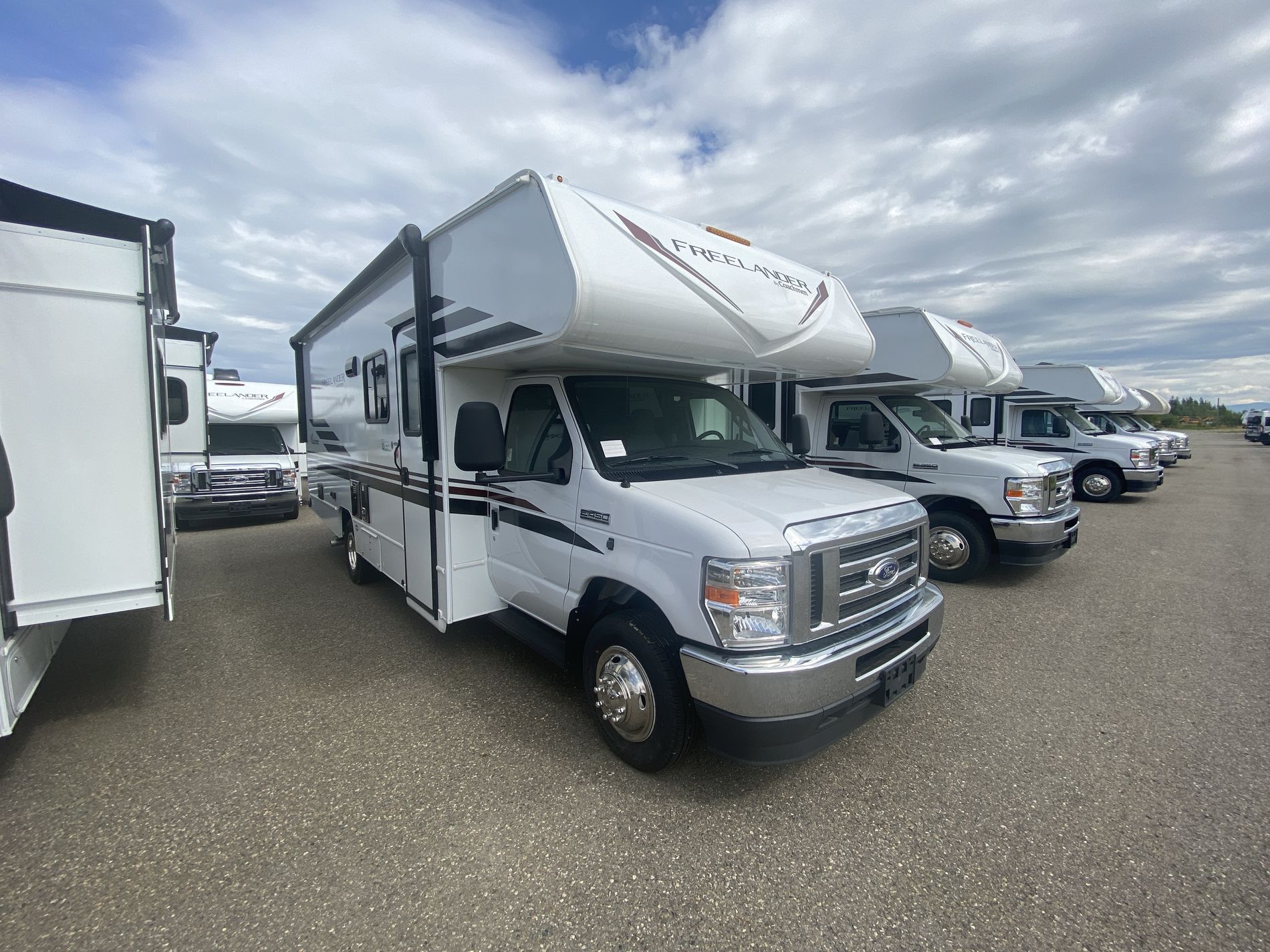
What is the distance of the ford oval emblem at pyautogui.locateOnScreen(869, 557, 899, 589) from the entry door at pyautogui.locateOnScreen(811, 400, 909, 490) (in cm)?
396

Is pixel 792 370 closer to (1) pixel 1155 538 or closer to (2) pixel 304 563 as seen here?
(2) pixel 304 563

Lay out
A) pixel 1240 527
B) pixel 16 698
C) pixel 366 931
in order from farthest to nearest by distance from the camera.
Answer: pixel 1240 527
pixel 16 698
pixel 366 931

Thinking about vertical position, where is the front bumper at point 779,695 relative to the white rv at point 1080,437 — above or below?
below

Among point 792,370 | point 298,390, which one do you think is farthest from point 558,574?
point 298,390

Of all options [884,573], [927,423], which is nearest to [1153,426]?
[927,423]

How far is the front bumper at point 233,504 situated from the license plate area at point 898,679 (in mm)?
10922

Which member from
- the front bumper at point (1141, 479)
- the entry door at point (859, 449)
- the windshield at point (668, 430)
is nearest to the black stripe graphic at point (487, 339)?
the windshield at point (668, 430)

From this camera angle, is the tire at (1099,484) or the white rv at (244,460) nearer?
the white rv at (244,460)

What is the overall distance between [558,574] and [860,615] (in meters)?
1.68

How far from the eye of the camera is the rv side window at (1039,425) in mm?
13094

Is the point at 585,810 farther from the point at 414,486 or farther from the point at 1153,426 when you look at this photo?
the point at 1153,426

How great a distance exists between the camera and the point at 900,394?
24.5 feet

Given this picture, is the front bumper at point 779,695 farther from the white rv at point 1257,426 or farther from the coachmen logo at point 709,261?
the white rv at point 1257,426

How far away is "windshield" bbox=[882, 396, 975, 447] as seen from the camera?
7.00 metres
